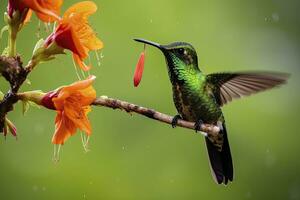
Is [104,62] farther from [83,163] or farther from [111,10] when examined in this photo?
[83,163]

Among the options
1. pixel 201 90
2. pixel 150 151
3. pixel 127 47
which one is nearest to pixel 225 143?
pixel 201 90

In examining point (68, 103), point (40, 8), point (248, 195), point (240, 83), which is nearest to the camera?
point (40, 8)

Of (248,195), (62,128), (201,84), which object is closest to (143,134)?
(248,195)

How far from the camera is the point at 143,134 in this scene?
19.5 ft

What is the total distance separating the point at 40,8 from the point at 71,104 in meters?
0.42

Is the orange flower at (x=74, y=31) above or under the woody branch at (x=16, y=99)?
above

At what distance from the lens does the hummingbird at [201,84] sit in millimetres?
3732

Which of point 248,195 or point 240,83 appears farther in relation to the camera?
point 248,195

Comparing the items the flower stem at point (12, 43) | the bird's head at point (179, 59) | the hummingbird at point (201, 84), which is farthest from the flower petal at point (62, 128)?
the bird's head at point (179, 59)

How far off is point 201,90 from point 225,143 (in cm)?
61

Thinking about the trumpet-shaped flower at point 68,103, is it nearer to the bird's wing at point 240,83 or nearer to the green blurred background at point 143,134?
the bird's wing at point 240,83

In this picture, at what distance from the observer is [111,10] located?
6.25m

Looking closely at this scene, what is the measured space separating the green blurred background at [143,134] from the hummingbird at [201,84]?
5.43 ft

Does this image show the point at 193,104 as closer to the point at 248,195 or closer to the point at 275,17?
Result: the point at 248,195
